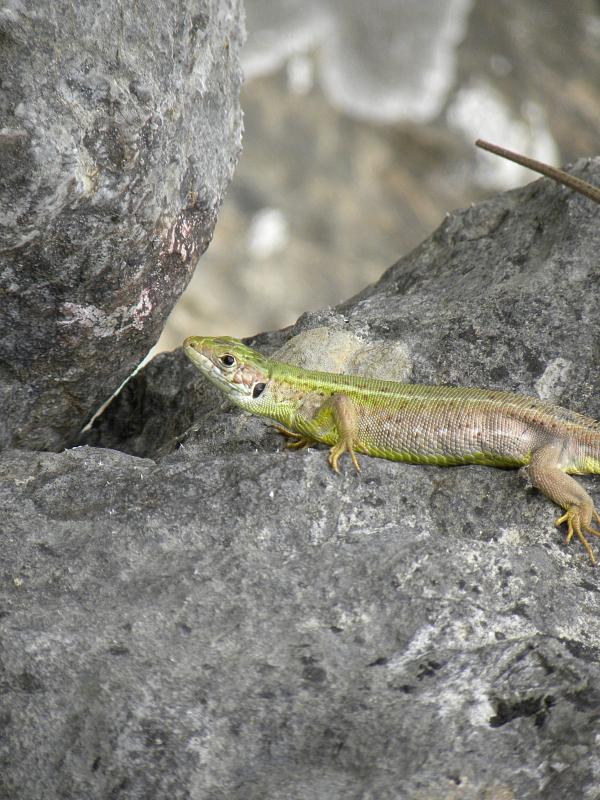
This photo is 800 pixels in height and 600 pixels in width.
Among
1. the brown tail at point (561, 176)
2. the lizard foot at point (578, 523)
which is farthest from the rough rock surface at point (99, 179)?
the lizard foot at point (578, 523)

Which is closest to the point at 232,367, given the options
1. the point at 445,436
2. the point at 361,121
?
the point at 445,436

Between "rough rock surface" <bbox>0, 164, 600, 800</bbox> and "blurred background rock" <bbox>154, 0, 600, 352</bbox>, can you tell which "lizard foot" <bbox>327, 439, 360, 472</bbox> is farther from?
"blurred background rock" <bbox>154, 0, 600, 352</bbox>

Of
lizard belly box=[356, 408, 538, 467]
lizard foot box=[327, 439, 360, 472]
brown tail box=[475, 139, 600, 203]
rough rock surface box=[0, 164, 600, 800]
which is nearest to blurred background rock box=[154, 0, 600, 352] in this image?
brown tail box=[475, 139, 600, 203]

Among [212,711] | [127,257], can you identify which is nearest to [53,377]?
[127,257]

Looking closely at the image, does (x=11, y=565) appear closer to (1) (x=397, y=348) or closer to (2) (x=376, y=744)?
(2) (x=376, y=744)

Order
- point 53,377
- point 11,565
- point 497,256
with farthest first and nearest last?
point 497,256 → point 53,377 → point 11,565

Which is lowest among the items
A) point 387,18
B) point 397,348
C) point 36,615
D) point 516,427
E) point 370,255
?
point 36,615

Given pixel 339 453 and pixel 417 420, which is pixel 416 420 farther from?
pixel 339 453
